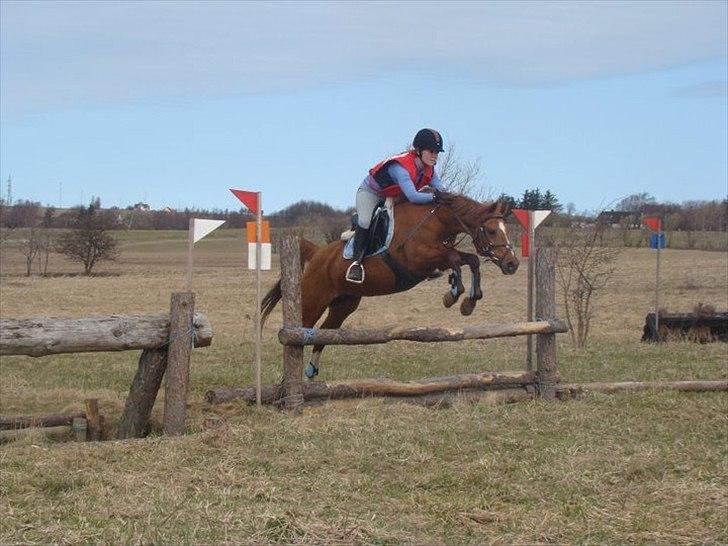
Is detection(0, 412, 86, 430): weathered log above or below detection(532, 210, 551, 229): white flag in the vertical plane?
below

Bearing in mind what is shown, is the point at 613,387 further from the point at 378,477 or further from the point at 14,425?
the point at 14,425

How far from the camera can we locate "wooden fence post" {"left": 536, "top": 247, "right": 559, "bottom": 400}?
8.87 metres

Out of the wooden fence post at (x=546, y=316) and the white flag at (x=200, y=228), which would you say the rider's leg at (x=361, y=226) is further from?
the wooden fence post at (x=546, y=316)

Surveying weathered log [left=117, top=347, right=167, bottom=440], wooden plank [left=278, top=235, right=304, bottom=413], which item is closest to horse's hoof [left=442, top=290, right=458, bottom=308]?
wooden plank [left=278, top=235, right=304, bottom=413]

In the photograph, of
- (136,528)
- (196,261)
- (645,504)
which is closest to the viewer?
(136,528)

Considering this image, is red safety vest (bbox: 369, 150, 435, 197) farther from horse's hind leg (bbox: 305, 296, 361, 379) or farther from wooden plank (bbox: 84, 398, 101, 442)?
wooden plank (bbox: 84, 398, 101, 442)

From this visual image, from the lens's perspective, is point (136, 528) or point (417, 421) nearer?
point (136, 528)

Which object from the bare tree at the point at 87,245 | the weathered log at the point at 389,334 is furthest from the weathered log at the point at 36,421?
the bare tree at the point at 87,245

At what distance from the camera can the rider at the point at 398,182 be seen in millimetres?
7531

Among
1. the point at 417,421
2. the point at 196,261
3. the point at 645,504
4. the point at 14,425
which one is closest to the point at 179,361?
the point at 14,425

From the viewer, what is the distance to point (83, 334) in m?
6.93

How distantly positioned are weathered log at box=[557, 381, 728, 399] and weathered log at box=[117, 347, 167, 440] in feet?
12.8

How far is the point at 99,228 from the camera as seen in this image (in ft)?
137

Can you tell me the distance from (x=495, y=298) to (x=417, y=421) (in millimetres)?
18994
